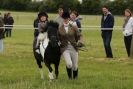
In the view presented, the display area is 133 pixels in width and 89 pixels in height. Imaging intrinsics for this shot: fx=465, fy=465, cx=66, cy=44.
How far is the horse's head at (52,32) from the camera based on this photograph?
1093cm

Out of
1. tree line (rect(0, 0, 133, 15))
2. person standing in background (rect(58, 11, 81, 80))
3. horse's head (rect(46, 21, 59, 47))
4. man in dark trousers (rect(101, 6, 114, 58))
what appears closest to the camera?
horse's head (rect(46, 21, 59, 47))

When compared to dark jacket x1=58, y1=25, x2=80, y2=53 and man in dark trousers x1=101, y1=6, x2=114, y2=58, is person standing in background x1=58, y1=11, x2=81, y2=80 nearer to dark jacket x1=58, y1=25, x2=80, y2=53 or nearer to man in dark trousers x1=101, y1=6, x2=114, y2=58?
dark jacket x1=58, y1=25, x2=80, y2=53

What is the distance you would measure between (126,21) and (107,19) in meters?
0.81

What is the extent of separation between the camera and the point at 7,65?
15352 millimetres

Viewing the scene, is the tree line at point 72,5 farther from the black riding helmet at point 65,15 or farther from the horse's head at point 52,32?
the horse's head at point 52,32

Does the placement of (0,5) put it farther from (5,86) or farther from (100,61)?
(5,86)

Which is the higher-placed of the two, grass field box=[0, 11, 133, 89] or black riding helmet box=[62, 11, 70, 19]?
black riding helmet box=[62, 11, 70, 19]

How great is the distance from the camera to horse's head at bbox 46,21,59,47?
1093cm

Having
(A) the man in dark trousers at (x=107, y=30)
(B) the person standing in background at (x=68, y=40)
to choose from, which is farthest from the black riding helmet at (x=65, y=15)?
(A) the man in dark trousers at (x=107, y=30)

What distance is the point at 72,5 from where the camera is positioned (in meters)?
86.5

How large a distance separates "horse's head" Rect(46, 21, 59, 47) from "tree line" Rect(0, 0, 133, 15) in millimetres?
63796

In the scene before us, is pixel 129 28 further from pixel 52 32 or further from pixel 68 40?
pixel 52 32

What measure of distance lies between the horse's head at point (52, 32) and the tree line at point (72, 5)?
6380 centimetres

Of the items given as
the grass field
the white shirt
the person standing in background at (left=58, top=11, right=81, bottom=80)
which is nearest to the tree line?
the white shirt
